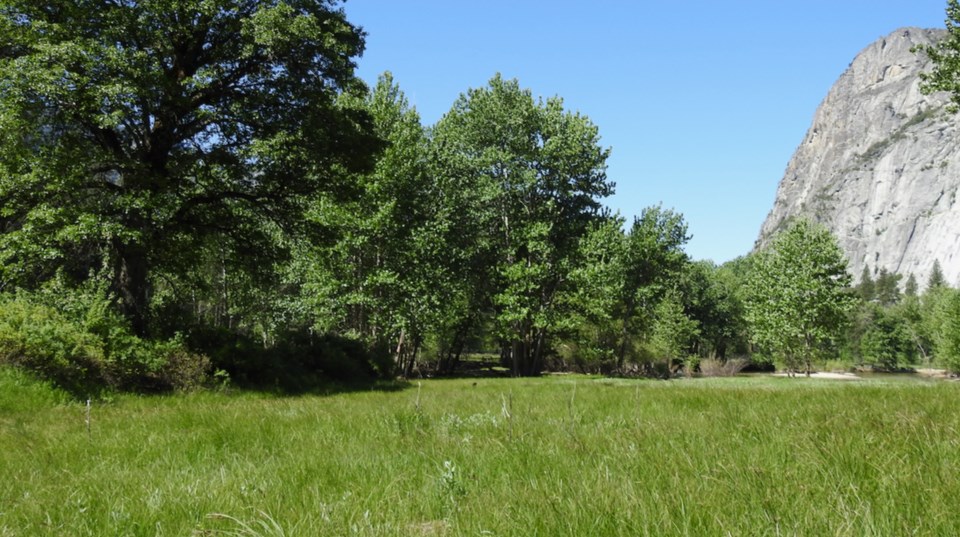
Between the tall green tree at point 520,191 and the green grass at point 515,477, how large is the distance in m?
29.9

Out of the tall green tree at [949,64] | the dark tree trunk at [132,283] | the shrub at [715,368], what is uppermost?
the tall green tree at [949,64]

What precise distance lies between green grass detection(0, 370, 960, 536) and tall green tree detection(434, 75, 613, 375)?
29.9 metres

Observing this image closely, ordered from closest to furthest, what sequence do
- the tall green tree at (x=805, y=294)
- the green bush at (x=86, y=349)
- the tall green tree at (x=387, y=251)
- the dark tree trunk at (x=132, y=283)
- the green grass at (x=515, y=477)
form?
1. the green grass at (x=515, y=477)
2. the green bush at (x=86, y=349)
3. the dark tree trunk at (x=132, y=283)
4. the tall green tree at (x=387, y=251)
5. the tall green tree at (x=805, y=294)

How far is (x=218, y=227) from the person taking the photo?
18.4 meters

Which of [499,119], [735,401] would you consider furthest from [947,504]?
[499,119]

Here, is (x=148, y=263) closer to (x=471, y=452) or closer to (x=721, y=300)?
(x=471, y=452)

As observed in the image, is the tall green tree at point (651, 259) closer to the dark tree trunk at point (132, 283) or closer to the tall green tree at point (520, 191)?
the tall green tree at point (520, 191)

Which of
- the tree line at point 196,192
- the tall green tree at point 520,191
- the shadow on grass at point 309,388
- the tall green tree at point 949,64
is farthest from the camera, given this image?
the tall green tree at point 520,191

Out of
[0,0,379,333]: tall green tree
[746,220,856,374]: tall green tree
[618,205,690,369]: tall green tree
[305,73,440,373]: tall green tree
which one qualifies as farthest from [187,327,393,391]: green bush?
[746,220,856,374]: tall green tree

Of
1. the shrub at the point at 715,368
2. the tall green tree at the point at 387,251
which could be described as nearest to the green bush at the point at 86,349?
the tall green tree at the point at 387,251

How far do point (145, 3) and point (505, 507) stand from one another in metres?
17.9

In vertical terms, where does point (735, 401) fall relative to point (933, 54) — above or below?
below

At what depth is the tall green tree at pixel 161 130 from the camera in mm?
14133

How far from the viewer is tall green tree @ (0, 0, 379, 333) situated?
14133 mm
